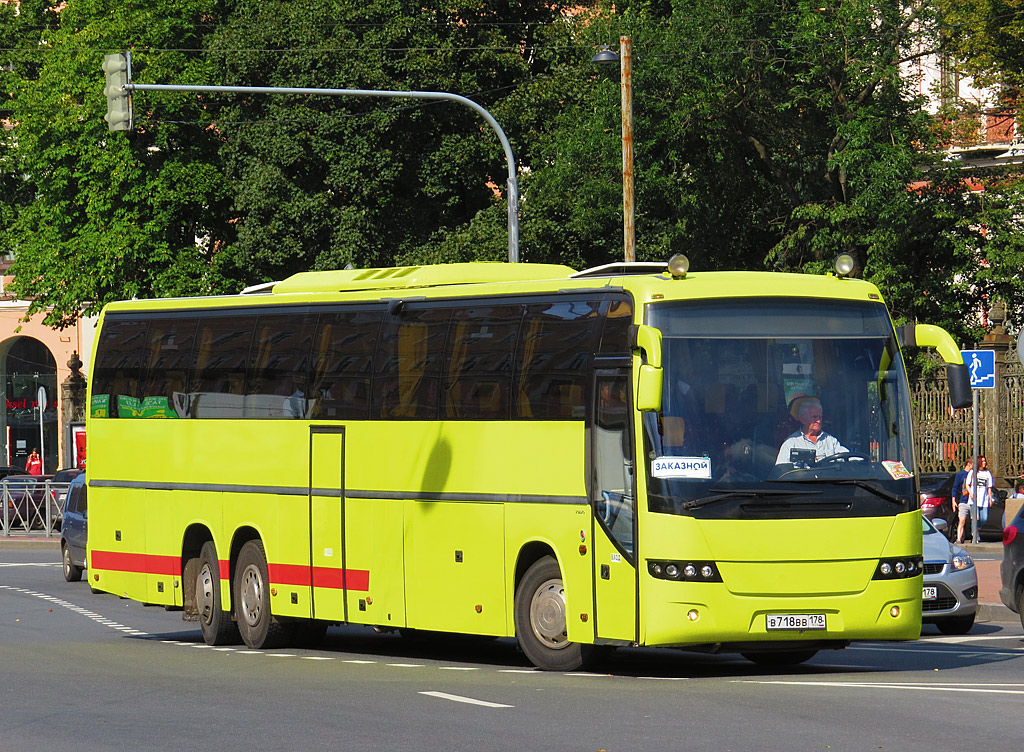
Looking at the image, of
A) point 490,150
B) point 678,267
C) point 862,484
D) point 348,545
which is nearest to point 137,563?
point 348,545

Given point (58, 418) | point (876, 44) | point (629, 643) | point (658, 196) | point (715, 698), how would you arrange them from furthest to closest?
1. point (58, 418)
2. point (658, 196)
3. point (876, 44)
4. point (629, 643)
5. point (715, 698)

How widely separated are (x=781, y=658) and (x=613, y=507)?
2799 millimetres

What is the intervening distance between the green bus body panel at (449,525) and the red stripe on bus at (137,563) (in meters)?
0.02

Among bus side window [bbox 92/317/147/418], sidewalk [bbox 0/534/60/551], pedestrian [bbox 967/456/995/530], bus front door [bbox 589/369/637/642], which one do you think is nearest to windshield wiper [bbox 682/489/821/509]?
bus front door [bbox 589/369/637/642]

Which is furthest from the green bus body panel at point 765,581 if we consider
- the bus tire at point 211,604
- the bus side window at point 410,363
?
the bus tire at point 211,604

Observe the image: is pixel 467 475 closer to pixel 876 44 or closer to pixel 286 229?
pixel 876 44

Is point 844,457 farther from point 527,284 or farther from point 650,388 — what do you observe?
point 527,284

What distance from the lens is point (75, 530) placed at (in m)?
28.8

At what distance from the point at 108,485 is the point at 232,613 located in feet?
8.07

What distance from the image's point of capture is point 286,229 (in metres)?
44.6

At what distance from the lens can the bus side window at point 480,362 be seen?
15.2 meters

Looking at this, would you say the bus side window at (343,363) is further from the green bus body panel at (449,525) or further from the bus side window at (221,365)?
the bus side window at (221,365)

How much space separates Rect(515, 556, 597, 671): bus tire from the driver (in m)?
2.10

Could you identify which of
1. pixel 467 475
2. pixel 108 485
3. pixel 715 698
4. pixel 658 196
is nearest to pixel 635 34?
pixel 658 196
